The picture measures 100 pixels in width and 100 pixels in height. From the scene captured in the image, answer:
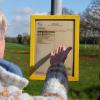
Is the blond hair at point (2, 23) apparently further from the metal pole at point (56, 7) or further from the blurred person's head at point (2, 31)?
the metal pole at point (56, 7)

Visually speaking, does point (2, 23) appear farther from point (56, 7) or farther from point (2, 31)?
point (56, 7)

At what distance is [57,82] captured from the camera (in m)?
2.72

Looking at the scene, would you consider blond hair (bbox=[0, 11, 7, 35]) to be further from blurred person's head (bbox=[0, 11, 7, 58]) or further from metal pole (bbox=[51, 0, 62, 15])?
metal pole (bbox=[51, 0, 62, 15])

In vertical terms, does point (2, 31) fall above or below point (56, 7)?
below

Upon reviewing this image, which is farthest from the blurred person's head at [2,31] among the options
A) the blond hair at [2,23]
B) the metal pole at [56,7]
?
the metal pole at [56,7]

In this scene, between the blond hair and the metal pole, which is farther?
the metal pole

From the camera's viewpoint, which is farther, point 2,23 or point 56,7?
point 56,7

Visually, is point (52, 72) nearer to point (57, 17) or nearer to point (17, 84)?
point (17, 84)

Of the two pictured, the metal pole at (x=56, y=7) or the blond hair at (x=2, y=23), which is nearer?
the blond hair at (x=2, y=23)

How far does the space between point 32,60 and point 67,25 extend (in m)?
0.43

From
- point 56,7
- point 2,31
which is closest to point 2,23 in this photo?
point 2,31

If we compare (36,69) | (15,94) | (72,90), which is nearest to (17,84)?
(15,94)

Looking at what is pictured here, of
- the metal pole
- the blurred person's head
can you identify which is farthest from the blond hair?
the metal pole

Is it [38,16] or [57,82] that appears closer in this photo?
[57,82]
